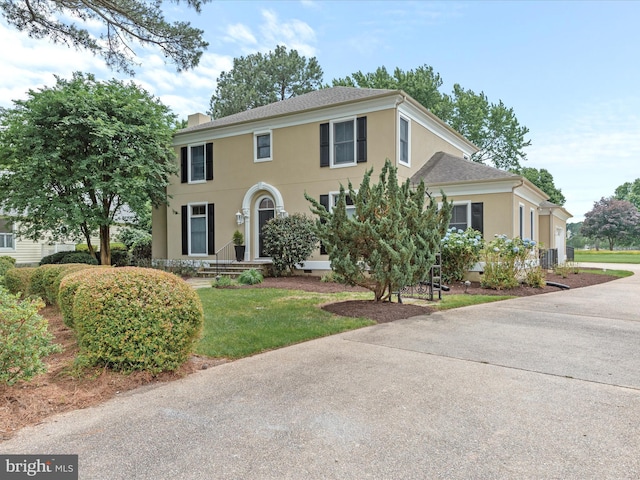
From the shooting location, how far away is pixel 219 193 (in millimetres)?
16094

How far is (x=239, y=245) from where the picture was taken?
1501 centimetres

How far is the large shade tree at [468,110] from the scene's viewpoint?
30281 mm

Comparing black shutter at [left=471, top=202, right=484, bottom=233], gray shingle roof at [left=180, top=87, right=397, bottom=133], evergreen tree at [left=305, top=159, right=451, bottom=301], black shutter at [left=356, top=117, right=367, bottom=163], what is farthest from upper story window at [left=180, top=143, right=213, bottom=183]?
evergreen tree at [left=305, top=159, right=451, bottom=301]

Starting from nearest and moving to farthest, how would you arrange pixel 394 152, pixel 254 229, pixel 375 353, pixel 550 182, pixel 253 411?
pixel 253 411 → pixel 375 353 → pixel 394 152 → pixel 254 229 → pixel 550 182

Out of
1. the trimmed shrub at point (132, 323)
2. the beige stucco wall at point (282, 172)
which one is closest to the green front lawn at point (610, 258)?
the beige stucco wall at point (282, 172)

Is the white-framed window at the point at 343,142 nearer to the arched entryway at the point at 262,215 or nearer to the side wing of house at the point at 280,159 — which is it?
the side wing of house at the point at 280,159

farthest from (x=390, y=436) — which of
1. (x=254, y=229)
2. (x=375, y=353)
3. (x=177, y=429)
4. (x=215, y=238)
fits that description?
(x=215, y=238)

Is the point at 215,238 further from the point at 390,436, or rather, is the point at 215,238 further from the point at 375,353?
the point at 390,436

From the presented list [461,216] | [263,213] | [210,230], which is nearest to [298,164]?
[263,213]

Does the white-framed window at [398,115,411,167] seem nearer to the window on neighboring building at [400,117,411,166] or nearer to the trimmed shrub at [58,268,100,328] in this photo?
the window on neighboring building at [400,117,411,166]

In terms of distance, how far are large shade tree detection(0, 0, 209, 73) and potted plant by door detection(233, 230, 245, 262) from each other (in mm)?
7740

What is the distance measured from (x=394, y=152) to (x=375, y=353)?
9.00 metres

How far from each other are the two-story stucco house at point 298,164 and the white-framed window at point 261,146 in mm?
41

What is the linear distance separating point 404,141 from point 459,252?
13.9 ft
